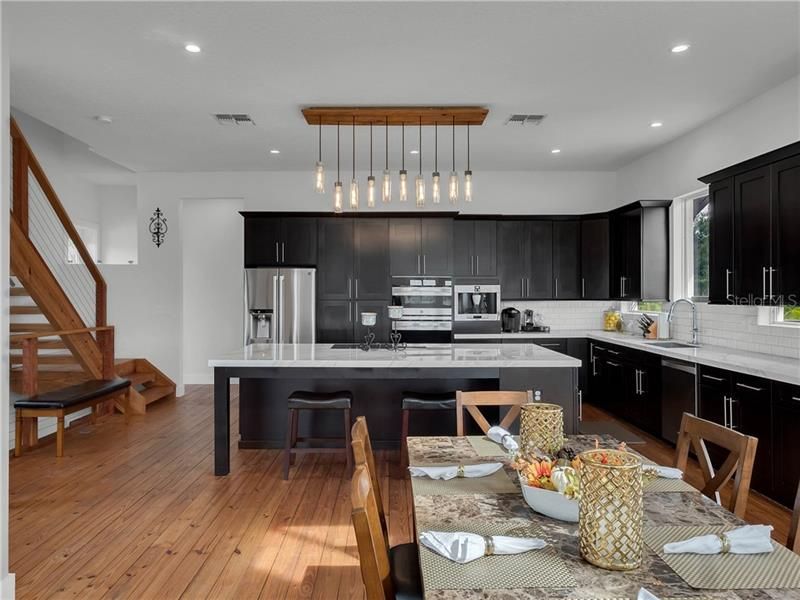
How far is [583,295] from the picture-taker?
273 inches

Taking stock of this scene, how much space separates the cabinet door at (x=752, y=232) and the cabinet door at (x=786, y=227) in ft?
0.24

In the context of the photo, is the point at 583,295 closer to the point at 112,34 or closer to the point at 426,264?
the point at 426,264

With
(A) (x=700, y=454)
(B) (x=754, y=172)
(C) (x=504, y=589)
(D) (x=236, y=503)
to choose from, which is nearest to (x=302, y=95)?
(D) (x=236, y=503)

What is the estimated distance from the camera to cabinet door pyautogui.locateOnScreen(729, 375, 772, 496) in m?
3.46

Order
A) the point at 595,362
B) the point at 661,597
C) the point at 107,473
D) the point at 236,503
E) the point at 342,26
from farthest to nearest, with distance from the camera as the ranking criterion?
1. the point at 595,362
2. the point at 107,473
3. the point at 236,503
4. the point at 342,26
5. the point at 661,597

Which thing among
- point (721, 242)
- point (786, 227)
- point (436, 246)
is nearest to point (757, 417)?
point (786, 227)

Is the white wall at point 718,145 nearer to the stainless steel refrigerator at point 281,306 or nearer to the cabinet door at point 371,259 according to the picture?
the cabinet door at point 371,259

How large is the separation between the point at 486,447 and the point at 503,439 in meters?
0.08

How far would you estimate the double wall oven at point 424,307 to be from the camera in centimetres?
669

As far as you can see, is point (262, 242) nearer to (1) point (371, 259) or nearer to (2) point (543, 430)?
(1) point (371, 259)

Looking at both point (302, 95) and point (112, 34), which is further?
point (302, 95)

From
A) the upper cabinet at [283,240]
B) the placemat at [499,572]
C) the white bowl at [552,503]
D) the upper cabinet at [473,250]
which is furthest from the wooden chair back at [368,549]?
the upper cabinet at [473,250]

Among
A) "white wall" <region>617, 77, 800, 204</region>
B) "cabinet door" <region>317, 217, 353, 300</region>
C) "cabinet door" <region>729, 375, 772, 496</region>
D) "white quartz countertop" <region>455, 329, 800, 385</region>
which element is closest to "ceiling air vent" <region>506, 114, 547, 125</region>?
"white wall" <region>617, 77, 800, 204</region>

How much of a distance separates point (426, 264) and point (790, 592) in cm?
572
